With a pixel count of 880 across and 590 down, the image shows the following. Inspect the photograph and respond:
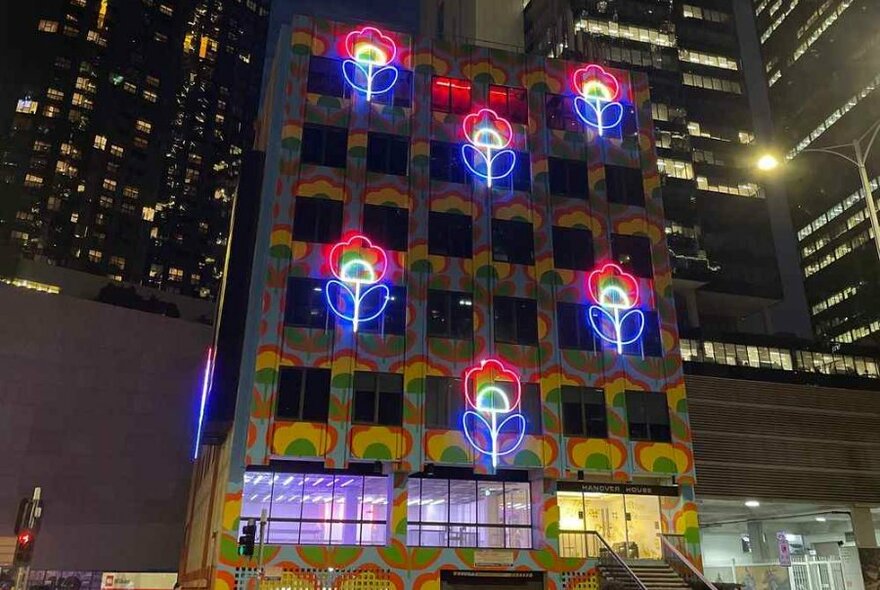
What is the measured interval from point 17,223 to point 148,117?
113 feet

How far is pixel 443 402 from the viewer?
32.3m

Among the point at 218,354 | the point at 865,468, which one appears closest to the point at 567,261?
the point at 218,354

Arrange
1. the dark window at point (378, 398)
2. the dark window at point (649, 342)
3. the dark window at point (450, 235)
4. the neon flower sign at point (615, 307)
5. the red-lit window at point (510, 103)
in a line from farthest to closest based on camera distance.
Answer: the red-lit window at point (510, 103)
the dark window at point (649, 342)
the neon flower sign at point (615, 307)
the dark window at point (450, 235)
the dark window at point (378, 398)

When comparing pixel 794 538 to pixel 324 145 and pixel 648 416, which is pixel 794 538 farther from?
pixel 324 145

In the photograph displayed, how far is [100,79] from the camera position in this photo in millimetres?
145500

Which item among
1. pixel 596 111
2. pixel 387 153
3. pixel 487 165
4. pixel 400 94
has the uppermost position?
pixel 596 111

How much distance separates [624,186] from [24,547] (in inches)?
1249

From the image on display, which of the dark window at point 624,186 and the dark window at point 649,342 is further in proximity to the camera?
the dark window at point 624,186

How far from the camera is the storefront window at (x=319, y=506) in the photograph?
2972 cm

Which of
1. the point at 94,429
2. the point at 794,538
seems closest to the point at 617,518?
the point at 794,538

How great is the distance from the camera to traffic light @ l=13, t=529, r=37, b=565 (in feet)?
62.3

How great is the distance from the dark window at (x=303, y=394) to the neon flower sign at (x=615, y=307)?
13487mm

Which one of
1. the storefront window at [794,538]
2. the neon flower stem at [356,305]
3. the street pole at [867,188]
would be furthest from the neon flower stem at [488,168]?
the storefront window at [794,538]

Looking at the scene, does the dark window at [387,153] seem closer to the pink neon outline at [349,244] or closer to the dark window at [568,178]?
the pink neon outline at [349,244]
